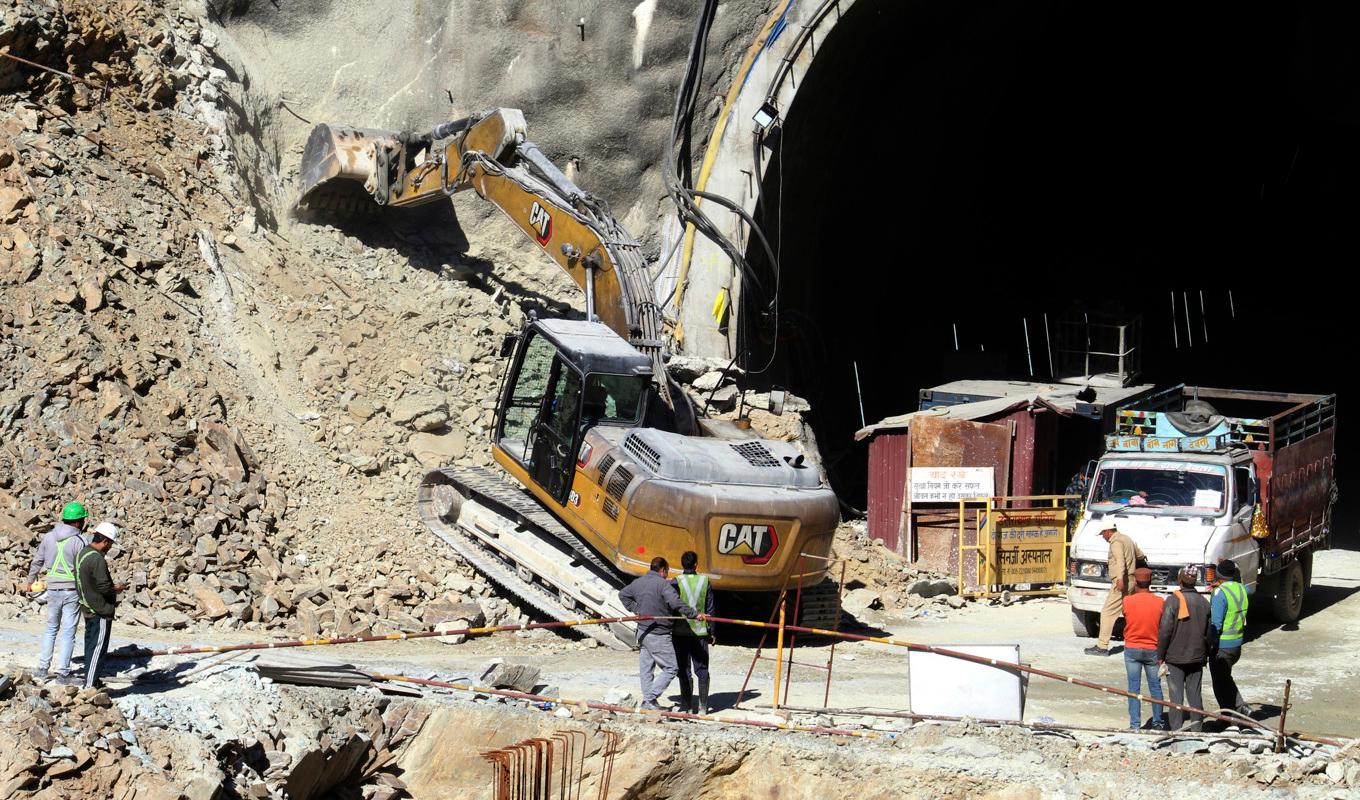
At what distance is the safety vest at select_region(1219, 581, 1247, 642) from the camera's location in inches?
473

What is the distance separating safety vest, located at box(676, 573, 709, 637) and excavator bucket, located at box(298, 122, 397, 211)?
11.4m

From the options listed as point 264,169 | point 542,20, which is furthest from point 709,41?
point 264,169

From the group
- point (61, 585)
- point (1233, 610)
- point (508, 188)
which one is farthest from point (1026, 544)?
point (61, 585)

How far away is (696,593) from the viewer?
11.9m

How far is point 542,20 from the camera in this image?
2405cm

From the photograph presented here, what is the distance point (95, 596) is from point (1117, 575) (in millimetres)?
9302

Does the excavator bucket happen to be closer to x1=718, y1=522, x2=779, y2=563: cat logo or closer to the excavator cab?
the excavator cab

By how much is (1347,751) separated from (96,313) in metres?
13.2

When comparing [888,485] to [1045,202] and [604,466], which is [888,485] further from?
[1045,202]

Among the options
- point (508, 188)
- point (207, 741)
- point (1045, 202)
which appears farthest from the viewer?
point (1045, 202)

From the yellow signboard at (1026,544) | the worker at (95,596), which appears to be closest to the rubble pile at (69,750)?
the worker at (95,596)

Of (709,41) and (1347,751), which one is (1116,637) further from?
(709,41)

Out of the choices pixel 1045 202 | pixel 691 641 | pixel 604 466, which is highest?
pixel 1045 202

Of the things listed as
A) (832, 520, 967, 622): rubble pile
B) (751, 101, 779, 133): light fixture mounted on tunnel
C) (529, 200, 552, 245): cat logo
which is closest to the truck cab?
(832, 520, 967, 622): rubble pile
